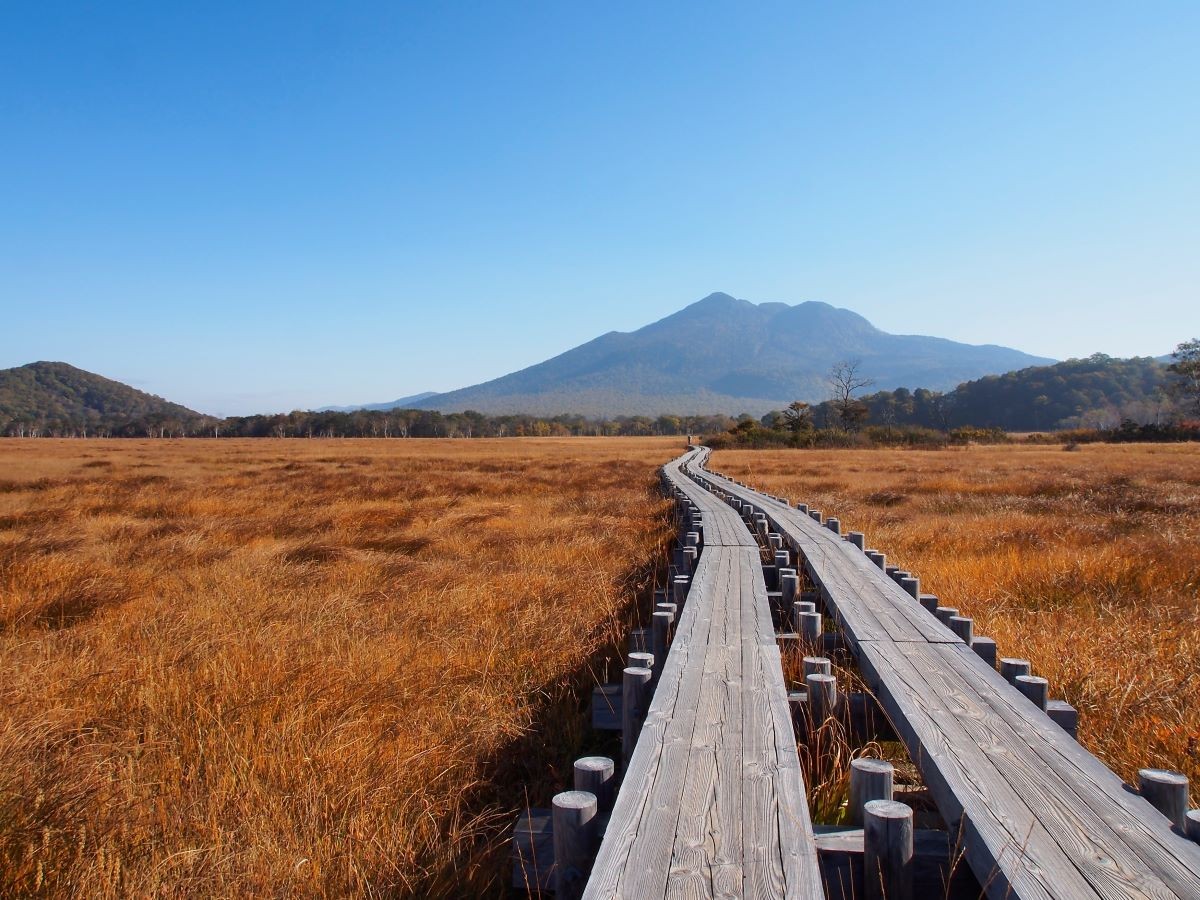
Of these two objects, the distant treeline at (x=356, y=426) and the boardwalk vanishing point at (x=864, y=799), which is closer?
the boardwalk vanishing point at (x=864, y=799)

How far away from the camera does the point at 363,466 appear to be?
30578 millimetres

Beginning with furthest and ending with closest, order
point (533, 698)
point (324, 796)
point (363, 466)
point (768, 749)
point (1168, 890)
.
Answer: point (363, 466) → point (533, 698) → point (324, 796) → point (768, 749) → point (1168, 890)

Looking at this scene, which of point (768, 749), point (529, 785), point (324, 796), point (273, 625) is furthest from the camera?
point (273, 625)

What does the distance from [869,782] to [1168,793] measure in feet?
2.51

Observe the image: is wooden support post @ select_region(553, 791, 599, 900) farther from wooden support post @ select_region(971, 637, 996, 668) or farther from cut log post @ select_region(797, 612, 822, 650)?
cut log post @ select_region(797, 612, 822, 650)

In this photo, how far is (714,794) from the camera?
6.77 feet

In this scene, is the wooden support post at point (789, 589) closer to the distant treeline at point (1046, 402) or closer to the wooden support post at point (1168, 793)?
the wooden support post at point (1168, 793)

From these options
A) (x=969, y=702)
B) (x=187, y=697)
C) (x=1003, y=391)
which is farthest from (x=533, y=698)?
(x=1003, y=391)

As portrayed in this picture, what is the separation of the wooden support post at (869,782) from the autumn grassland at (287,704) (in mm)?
1274

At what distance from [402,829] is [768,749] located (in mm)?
1392

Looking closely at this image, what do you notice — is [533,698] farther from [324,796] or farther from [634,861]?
[634,861]

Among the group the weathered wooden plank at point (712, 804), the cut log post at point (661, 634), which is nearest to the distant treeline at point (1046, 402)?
the cut log post at point (661, 634)

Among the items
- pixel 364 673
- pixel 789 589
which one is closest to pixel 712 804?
pixel 364 673

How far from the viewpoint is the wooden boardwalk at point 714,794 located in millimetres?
1676
